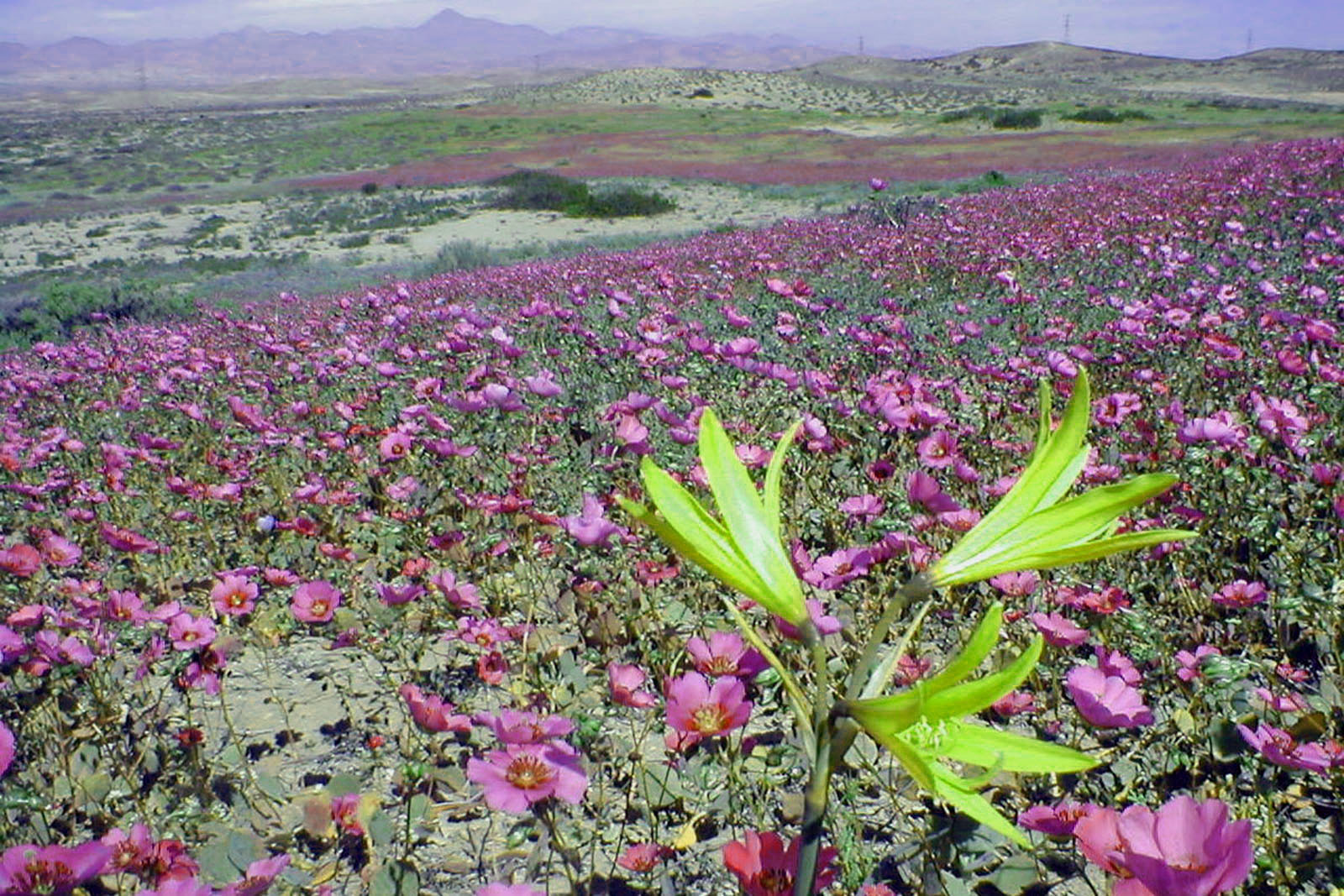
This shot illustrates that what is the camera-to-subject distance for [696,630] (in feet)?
8.57

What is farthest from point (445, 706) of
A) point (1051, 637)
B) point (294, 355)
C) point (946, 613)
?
point (294, 355)

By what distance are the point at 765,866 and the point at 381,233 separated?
24.6m

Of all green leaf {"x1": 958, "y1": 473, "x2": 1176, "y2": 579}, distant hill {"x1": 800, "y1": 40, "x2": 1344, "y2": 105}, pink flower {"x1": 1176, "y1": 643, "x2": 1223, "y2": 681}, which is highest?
distant hill {"x1": 800, "y1": 40, "x2": 1344, "y2": 105}


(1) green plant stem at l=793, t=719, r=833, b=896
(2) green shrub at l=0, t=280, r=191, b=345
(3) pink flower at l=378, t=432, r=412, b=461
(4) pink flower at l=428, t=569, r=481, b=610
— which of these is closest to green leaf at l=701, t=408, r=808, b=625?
(1) green plant stem at l=793, t=719, r=833, b=896

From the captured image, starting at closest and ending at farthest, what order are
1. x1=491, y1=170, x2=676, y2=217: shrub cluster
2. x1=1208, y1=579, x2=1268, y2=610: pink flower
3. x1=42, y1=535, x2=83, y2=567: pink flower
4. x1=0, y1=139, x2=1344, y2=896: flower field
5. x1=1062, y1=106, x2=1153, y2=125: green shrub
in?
x1=0, y1=139, x2=1344, y2=896: flower field
x1=1208, y1=579, x2=1268, y2=610: pink flower
x1=42, y1=535, x2=83, y2=567: pink flower
x1=491, y1=170, x2=676, y2=217: shrub cluster
x1=1062, y1=106, x2=1153, y2=125: green shrub

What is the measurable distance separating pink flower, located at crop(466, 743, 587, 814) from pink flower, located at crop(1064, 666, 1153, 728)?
84 cm

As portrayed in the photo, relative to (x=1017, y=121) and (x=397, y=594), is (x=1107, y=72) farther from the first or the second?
(x=397, y=594)

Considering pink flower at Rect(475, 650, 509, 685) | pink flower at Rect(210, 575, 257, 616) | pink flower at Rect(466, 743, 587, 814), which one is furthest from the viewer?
pink flower at Rect(210, 575, 257, 616)

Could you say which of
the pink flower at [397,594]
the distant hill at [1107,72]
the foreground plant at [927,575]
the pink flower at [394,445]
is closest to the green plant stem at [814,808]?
the foreground plant at [927,575]

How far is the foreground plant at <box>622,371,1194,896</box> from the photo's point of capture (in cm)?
68

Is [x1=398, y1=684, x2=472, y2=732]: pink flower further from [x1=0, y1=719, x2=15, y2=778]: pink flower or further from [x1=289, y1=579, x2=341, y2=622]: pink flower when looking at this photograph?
[x1=289, y1=579, x2=341, y2=622]: pink flower

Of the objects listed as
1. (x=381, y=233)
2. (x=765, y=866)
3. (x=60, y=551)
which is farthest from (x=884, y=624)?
(x=381, y=233)

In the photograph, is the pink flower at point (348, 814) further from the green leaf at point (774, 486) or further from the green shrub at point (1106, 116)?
the green shrub at point (1106, 116)

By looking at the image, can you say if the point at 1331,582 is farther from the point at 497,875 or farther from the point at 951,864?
the point at 497,875
